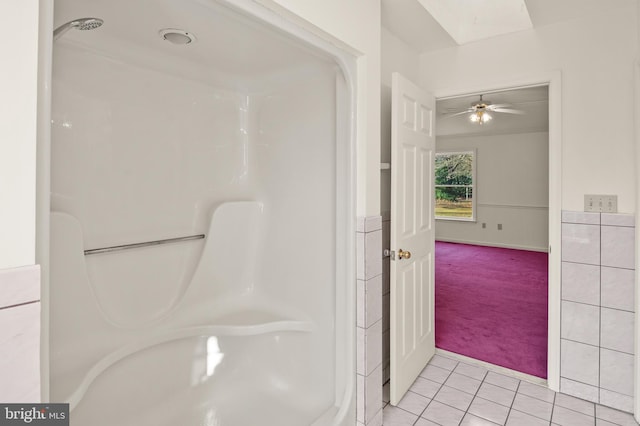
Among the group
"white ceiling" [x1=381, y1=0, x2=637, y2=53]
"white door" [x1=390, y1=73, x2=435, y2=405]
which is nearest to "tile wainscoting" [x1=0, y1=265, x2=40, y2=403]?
"white door" [x1=390, y1=73, x2=435, y2=405]

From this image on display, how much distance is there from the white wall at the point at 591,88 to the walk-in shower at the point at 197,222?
148 cm

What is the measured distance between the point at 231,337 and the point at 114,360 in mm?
642

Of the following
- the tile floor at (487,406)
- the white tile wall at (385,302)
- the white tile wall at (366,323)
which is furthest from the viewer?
the white tile wall at (385,302)

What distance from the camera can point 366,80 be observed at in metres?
1.84

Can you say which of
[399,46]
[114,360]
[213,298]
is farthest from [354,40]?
[114,360]

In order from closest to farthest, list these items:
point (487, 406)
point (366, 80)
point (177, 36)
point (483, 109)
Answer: point (177, 36) → point (366, 80) → point (487, 406) → point (483, 109)

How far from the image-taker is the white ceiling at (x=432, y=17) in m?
2.09

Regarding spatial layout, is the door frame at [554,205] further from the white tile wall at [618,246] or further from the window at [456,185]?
the window at [456,185]

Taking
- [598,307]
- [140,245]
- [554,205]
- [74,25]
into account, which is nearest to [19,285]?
[74,25]

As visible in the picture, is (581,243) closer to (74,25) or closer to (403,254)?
(403,254)

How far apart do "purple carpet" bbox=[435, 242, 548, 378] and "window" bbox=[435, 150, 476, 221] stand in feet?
5.55

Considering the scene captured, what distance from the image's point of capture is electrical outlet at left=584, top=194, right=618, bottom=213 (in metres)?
2.15

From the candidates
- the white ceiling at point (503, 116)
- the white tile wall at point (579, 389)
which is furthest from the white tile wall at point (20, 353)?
the white ceiling at point (503, 116)

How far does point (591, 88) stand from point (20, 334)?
2900 mm
